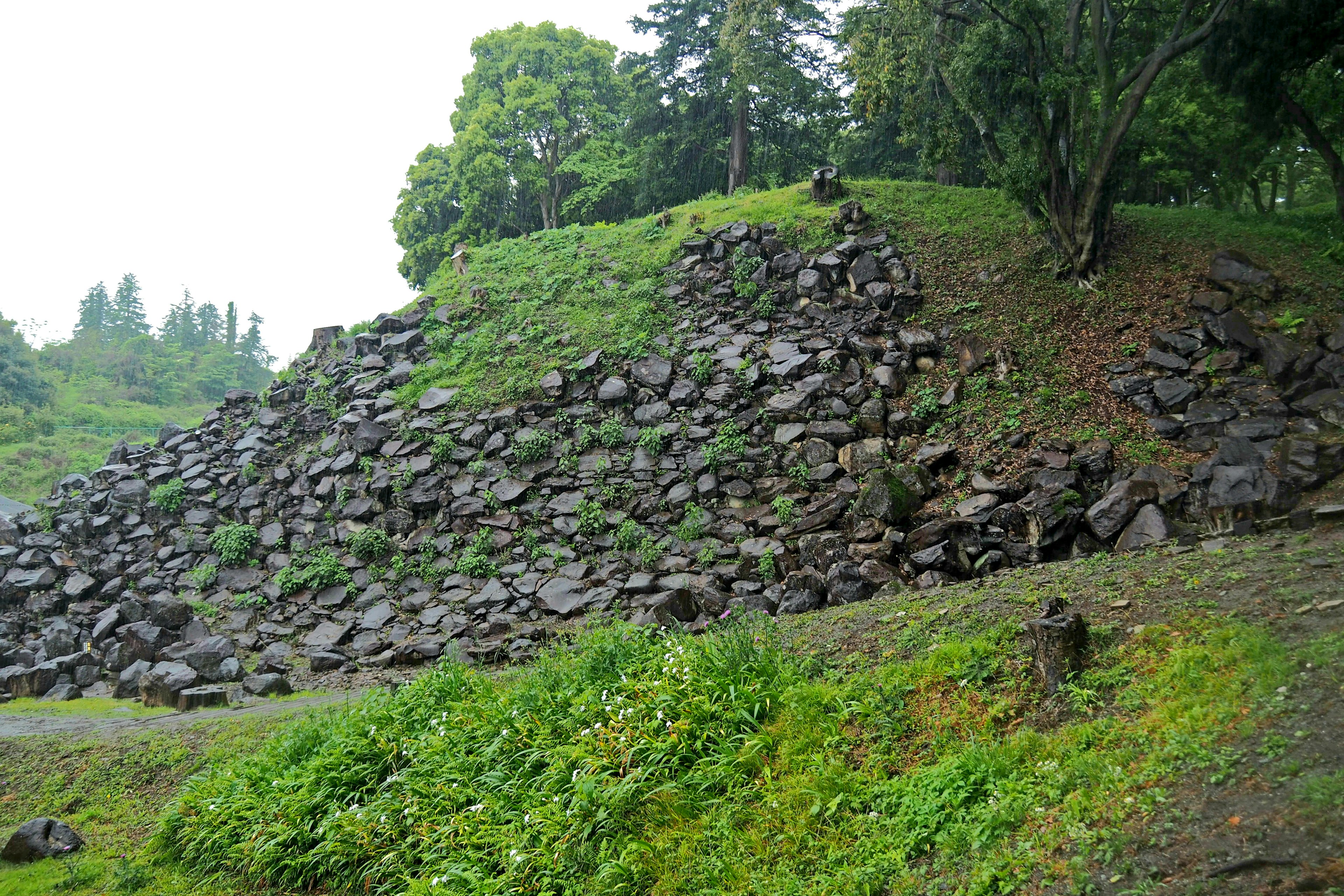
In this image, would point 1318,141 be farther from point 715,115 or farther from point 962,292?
point 715,115

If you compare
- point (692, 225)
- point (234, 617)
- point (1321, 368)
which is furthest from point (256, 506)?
point (1321, 368)

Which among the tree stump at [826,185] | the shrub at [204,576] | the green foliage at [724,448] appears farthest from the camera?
the tree stump at [826,185]

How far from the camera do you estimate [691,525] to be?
475 inches

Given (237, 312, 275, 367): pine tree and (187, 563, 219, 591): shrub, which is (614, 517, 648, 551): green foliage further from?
(237, 312, 275, 367): pine tree

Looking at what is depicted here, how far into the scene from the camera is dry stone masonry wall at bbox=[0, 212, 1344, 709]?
9.53m

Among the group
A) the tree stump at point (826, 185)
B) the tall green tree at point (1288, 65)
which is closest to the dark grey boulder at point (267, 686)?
the tree stump at point (826, 185)

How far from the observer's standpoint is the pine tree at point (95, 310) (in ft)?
185

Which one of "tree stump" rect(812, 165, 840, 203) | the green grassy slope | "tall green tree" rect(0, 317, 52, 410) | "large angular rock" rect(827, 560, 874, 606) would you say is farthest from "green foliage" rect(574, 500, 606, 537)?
"tall green tree" rect(0, 317, 52, 410)

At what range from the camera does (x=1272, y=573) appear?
510cm

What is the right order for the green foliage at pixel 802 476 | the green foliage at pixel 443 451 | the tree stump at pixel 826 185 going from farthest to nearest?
the tree stump at pixel 826 185 → the green foliage at pixel 443 451 → the green foliage at pixel 802 476

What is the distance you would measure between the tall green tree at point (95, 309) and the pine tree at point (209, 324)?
21.4 feet

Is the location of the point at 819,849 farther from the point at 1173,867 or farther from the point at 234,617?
the point at 234,617

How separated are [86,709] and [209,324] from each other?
55.2 m

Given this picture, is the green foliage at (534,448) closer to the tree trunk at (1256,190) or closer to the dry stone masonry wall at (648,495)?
the dry stone masonry wall at (648,495)
